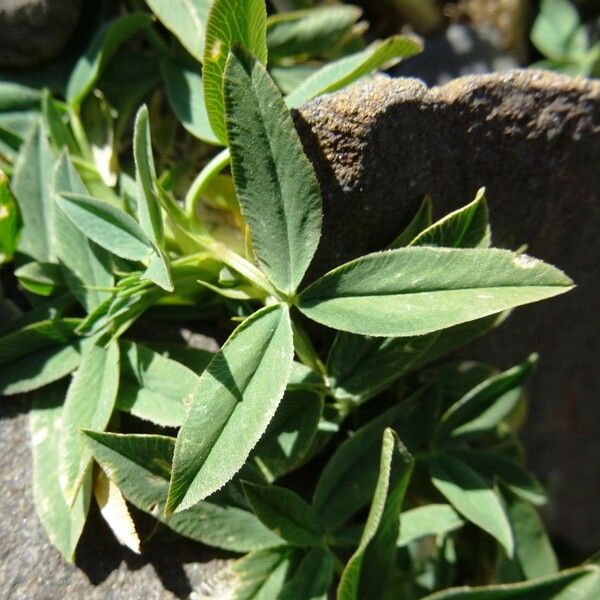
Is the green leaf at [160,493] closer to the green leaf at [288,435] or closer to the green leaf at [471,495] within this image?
the green leaf at [288,435]

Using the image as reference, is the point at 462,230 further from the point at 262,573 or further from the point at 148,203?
the point at 262,573

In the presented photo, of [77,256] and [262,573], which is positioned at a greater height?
[77,256]

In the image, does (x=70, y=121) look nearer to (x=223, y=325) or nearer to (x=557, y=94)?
(x=223, y=325)

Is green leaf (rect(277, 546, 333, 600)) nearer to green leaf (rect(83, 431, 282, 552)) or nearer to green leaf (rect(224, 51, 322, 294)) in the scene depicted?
green leaf (rect(83, 431, 282, 552))

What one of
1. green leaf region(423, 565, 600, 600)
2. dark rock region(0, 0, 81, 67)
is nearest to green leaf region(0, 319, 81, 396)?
dark rock region(0, 0, 81, 67)

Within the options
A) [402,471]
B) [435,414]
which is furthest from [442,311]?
[435,414]

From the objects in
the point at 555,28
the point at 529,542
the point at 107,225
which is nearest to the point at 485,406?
the point at 529,542

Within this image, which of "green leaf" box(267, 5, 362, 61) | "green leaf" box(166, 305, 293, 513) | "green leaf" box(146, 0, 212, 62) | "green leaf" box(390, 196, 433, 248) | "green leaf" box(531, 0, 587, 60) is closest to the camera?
"green leaf" box(166, 305, 293, 513)

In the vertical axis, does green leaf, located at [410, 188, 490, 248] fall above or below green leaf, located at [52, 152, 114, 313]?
below
